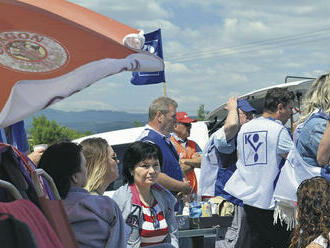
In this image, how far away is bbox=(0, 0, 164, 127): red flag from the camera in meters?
2.07

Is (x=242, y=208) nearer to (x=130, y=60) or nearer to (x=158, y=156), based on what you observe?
(x=158, y=156)

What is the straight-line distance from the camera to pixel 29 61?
93.7 inches

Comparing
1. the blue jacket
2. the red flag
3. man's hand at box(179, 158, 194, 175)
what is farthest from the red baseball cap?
the red flag

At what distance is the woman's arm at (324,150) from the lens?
3.50 meters

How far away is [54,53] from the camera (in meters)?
2.31

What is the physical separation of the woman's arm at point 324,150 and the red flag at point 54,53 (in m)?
1.61

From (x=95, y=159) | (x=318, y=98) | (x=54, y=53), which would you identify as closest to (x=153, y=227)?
(x=95, y=159)

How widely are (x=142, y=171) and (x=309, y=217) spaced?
128 centimetres

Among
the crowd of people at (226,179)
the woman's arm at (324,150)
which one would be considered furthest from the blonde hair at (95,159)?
the woman's arm at (324,150)

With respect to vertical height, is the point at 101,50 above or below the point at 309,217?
above

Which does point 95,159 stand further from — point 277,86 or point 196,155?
point 277,86

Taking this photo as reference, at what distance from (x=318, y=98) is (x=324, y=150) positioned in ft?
1.86

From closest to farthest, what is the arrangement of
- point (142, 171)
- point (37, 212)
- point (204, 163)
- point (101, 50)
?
1. point (37, 212)
2. point (101, 50)
3. point (142, 171)
4. point (204, 163)

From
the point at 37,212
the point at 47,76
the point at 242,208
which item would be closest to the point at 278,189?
the point at 242,208
